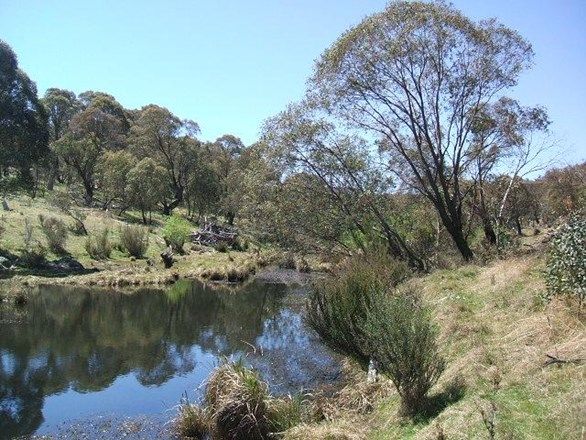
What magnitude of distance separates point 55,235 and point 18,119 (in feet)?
27.4

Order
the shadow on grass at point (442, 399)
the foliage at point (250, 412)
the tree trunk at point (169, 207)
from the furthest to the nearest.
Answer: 1. the tree trunk at point (169, 207)
2. the foliage at point (250, 412)
3. the shadow on grass at point (442, 399)

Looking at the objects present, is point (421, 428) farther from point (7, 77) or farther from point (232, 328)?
point (7, 77)

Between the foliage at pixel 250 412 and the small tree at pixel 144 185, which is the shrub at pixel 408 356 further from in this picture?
the small tree at pixel 144 185

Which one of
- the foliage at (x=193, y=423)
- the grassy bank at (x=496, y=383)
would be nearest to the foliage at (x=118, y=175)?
the foliage at (x=193, y=423)

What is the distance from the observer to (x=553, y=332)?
8.37 m

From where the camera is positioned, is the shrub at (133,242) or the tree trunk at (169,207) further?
the tree trunk at (169,207)

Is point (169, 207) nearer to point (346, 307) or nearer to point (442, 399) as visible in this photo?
point (346, 307)

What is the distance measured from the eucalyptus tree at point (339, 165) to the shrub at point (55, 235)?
16629 millimetres

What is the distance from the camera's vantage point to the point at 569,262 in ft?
27.9

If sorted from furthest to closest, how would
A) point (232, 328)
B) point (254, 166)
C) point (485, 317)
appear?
1. point (254, 166)
2. point (232, 328)
3. point (485, 317)

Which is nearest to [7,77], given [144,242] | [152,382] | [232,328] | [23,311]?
[144,242]

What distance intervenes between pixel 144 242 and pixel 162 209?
79.2ft

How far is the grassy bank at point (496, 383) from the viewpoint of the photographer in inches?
246

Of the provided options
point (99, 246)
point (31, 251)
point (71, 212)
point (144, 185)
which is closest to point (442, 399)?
point (31, 251)
